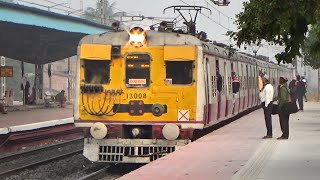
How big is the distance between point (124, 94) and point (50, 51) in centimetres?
2896

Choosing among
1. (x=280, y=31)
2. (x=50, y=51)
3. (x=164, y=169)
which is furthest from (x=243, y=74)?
(x=50, y=51)

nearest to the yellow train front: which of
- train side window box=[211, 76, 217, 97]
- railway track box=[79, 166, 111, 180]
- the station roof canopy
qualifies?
railway track box=[79, 166, 111, 180]

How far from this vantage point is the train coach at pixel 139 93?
12.8 metres

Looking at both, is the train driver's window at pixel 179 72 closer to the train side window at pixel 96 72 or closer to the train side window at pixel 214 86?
the train side window at pixel 96 72

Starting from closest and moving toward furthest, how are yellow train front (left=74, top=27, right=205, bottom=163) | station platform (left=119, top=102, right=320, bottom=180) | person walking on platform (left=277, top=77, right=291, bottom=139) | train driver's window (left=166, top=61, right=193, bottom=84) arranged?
station platform (left=119, top=102, right=320, bottom=180), yellow train front (left=74, top=27, right=205, bottom=163), train driver's window (left=166, top=61, right=193, bottom=84), person walking on platform (left=277, top=77, right=291, bottom=139)

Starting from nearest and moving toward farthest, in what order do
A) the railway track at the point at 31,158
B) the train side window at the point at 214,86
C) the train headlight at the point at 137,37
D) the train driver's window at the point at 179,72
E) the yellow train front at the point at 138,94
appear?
1. the yellow train front at the point at 138,94
2. the train driver's window at the point at 179,72
3. the train headlight at the point at 137,37
4. the train side window at the point at 214,86
5. the railway track at the point at 31,158

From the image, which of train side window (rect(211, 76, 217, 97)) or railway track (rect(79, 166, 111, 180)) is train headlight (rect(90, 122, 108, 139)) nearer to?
railway track (rect(79, 166, 111, 180))

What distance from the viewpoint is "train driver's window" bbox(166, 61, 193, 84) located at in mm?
12984

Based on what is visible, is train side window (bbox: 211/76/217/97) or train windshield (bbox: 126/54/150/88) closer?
train windshield (bbox: 126/54/150/88)

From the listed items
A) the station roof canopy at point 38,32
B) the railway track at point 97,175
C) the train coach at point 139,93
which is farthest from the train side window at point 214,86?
the station roof canopy at point 38,32

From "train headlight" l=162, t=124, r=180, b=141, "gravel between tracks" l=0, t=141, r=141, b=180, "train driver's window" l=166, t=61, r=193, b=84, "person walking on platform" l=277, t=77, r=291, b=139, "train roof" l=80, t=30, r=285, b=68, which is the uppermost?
"train roof" l=80, t=30, r=285, b=68

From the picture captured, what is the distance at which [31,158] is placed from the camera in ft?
56.2

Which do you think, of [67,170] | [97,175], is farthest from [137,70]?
[67,170]

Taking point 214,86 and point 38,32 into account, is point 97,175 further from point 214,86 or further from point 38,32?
point 38,32
